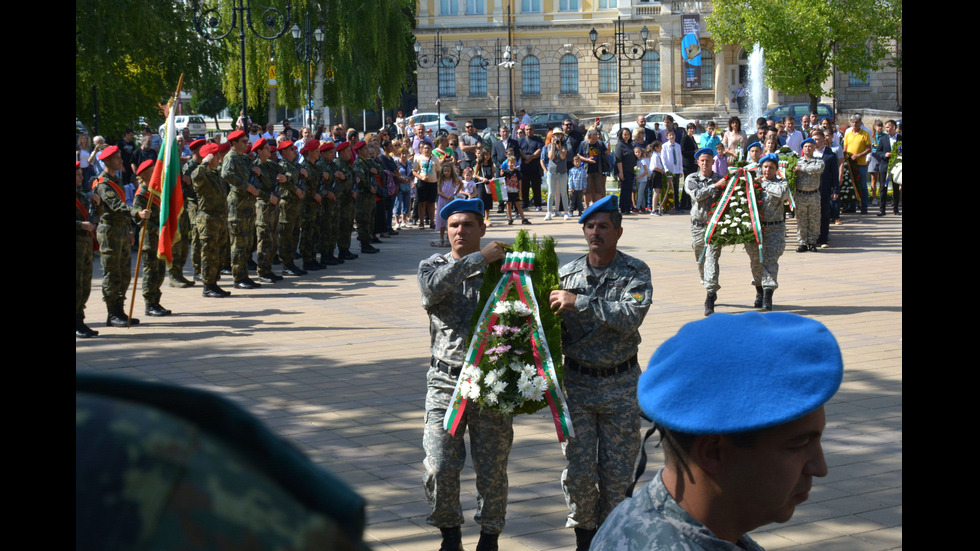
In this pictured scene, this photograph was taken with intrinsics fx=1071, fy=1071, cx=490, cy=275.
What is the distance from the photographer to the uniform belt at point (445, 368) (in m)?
5.73

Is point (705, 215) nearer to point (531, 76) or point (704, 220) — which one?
point (704, 220)

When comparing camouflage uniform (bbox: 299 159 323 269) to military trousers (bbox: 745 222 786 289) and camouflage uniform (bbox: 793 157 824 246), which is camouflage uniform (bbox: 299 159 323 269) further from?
camouflage uniform (bbox: 793 157 824 246)

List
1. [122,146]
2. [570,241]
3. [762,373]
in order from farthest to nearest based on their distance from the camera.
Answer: [122,146] → [570,241] → [762,373]

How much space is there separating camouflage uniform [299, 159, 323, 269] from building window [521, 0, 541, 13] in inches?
2297

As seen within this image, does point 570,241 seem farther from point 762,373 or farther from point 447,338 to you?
point 762,373

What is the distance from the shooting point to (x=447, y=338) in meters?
5.85

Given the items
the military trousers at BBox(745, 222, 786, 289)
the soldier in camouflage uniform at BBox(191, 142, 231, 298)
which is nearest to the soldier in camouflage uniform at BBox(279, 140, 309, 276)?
the soldier in camouflage uniform at BBox(191, 142, 231, 298)

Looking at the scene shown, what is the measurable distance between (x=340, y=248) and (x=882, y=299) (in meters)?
9.44

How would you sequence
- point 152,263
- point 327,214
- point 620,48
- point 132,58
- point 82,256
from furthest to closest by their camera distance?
point 620,48, point 132,58, point 327,214, point 152,263, point 82,256

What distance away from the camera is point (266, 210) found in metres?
16.1

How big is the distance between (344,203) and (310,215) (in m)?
1.53

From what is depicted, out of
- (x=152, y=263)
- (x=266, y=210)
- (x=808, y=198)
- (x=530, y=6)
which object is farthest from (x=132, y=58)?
(x=530, y=6)
